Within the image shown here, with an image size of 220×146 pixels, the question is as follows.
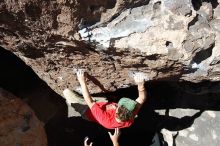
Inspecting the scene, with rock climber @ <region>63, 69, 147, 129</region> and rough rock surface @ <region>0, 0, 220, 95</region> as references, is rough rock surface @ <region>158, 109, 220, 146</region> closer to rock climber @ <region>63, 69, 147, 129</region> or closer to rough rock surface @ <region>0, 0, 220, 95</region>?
rock climber @ <region>63, 69, 147, 129</region>

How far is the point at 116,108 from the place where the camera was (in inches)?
118

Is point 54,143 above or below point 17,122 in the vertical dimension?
below

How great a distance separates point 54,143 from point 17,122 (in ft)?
2.53

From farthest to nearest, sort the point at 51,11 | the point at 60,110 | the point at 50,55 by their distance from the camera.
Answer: the point at 60,110
the point at 50,55
the point at 51,11

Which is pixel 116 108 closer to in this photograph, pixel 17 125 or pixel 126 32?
pixel 126 32

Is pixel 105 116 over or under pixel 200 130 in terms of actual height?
over

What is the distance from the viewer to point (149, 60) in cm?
262

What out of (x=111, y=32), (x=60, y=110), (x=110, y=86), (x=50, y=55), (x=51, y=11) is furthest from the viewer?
(x=60, y=110)

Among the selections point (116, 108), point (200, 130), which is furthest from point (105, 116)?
point (200, 130)

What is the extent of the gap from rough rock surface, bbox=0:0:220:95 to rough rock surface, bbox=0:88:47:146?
0.69 m

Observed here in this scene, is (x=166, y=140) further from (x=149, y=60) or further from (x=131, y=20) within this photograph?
(x=131, y=20)

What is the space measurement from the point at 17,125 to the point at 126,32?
4.52 feet

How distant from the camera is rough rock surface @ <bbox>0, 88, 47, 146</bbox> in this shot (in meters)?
3.24

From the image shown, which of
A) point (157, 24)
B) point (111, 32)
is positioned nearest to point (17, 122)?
point (111, 32)
